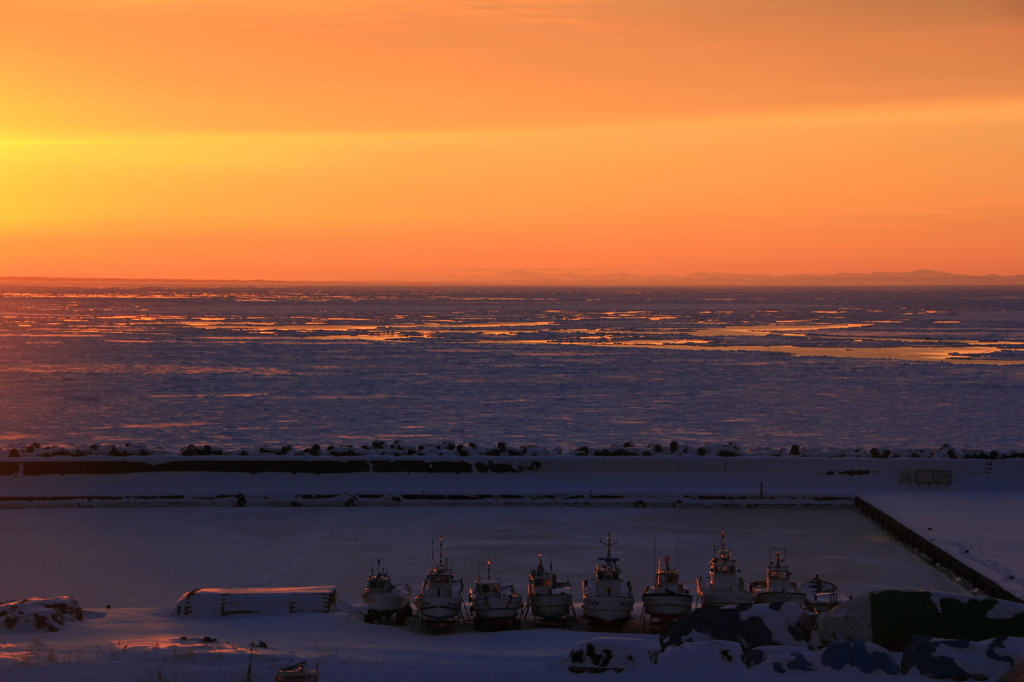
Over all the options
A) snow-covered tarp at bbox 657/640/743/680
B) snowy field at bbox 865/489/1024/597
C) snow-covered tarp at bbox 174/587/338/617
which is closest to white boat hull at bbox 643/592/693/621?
snow-covered tarp at bbox 657/640/743/680

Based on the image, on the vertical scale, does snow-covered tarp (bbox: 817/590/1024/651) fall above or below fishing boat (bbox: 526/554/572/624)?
above

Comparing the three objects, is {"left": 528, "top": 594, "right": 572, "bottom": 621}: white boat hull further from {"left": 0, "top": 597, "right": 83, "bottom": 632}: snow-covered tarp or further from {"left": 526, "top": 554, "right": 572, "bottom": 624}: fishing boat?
{"left": 0, "top": 597, "right": 83, "bottom": 632}: snow-covered tarp

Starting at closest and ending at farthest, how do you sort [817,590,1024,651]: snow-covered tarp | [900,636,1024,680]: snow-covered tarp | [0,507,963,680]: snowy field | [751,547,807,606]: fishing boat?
[900,636,1024,680]: snow-covered tarp < [0,507,963,680]: snowy field < [817,590,1024,651]: snow-covered tarp < [751,547,807,606]: fishing boat

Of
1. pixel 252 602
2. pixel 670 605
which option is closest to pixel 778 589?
pixel 670 605

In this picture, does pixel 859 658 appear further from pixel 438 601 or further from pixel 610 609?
pixel 438 601

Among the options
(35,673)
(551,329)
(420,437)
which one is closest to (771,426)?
(420,437)

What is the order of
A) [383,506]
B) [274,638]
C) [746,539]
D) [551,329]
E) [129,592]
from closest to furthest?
[274,638]
[129,592]
[746,539]
[383,506]
[551,329]

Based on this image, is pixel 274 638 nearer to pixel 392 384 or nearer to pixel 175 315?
pixel 392 384
